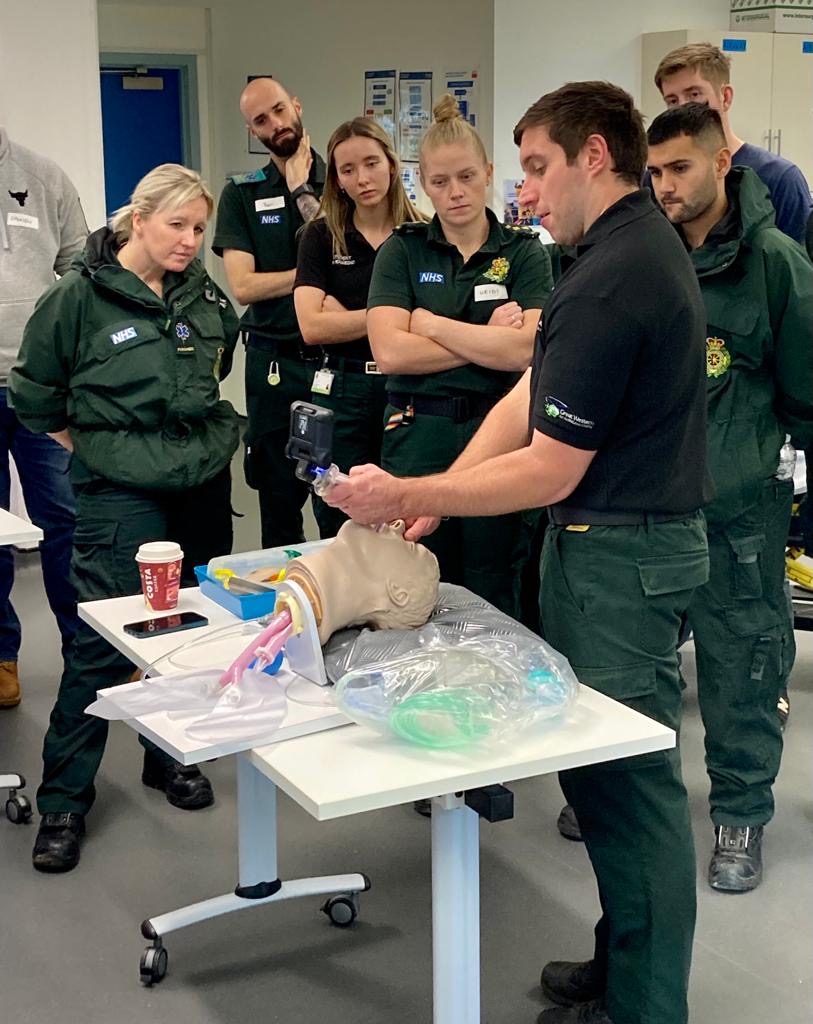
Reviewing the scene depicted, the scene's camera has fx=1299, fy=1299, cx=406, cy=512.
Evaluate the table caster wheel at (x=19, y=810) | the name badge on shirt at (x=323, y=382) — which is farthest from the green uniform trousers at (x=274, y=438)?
the table caster wheel at (x=19, y=810)

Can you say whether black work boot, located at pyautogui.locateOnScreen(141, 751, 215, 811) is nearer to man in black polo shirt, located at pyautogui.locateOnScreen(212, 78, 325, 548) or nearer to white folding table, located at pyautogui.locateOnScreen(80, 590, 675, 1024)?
man in black polo shirt, located at pyautogui.locateOnScreen(212, 78, 325, 548)

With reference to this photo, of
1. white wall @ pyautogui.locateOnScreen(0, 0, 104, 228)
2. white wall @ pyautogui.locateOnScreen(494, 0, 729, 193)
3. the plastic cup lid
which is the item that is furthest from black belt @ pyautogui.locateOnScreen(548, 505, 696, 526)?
white wall @ pyautogui.locateOnScreen(494, 0, 729, 193)

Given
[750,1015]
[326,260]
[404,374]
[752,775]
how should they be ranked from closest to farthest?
1. [750,1015]
2. [752,775]
3. [404,374]
4. [326,260]

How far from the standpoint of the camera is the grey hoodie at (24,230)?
12.0ft

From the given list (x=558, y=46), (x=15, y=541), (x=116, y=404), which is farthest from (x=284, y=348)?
(x=558, y=46)

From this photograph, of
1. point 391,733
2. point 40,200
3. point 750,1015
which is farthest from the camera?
point 40,200

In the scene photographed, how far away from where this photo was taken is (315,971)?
2420mm

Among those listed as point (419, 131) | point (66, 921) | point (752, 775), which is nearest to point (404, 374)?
point (752, 775)

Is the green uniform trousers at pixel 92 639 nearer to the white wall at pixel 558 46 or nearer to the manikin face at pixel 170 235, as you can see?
the manikin face at pixel 170 235

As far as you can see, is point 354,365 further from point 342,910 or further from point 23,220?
point 342,910

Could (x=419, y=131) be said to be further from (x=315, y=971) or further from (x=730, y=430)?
(x=315, y=971)

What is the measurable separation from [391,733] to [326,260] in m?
1.90

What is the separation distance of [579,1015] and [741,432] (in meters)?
1.17

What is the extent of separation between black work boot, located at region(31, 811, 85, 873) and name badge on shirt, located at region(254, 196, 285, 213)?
180 cm
